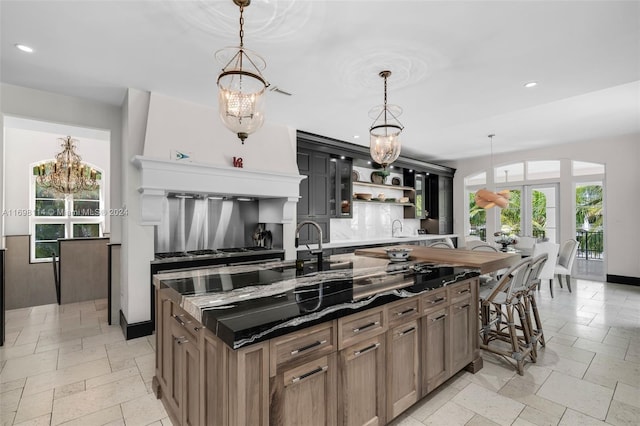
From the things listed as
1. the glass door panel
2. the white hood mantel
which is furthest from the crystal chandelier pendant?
the glass door panel

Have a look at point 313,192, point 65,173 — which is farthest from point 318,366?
point 65,173

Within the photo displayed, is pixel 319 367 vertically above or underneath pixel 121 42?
underneath

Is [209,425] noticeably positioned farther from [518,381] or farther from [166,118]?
[166,118]

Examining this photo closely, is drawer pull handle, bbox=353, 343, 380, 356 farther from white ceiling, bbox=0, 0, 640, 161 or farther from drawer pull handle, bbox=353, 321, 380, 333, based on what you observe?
white ceiling, bbox=0, 0, 640, 161

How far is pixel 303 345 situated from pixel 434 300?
3.81ft

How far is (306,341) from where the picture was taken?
1.41 metres

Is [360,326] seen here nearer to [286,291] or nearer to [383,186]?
[286,291]

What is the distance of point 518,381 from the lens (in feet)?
8.22

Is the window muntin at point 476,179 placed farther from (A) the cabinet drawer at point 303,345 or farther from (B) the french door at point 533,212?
(A) the cabinet drawer at point 303,345

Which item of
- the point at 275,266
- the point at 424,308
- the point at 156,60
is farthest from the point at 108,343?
the point at 424,308

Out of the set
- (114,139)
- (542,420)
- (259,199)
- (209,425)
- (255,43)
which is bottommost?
(542,420)

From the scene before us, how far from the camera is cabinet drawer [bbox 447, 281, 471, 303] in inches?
92.0

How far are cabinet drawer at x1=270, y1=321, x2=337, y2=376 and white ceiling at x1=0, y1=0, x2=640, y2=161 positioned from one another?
81.1 inches

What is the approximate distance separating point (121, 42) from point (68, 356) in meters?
2.89
